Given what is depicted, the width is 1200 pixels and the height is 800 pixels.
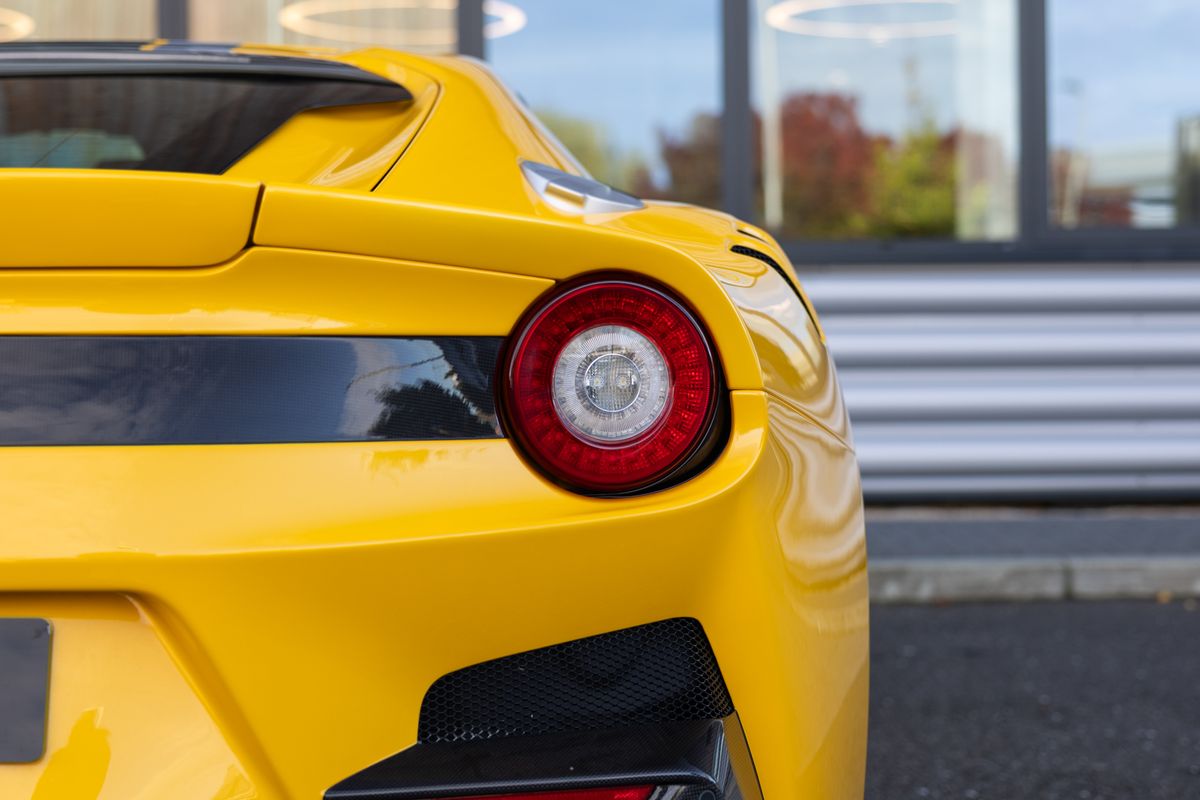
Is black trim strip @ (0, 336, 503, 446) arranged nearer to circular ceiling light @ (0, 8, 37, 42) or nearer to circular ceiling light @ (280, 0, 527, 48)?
circular ceiling light @ (280, 0, 527, 48)

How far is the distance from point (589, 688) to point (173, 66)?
1.18 meters

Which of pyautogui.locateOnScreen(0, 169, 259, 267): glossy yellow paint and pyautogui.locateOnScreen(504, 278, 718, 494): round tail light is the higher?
pyautogui.locateOnScreen(0, 169, 259, 267): glossy yellow paint

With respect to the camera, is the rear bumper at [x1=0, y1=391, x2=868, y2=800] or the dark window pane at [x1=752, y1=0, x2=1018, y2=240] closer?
the rear bumper at [x1=0, y1=391, x2=868, y2=800]

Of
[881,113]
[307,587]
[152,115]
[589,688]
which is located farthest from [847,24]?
[307,587]

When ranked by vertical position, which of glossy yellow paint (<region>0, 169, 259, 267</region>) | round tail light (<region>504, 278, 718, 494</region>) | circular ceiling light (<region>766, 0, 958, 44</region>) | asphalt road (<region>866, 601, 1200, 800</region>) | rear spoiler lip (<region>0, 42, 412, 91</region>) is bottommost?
asphalt road (<region>866, 601, 1200, 800</region>)

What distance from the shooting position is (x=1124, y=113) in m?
6.45

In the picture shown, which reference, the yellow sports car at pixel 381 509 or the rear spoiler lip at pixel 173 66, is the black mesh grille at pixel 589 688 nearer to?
the yellow sports car at pixel 381 509

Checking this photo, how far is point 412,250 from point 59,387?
14.2 inches

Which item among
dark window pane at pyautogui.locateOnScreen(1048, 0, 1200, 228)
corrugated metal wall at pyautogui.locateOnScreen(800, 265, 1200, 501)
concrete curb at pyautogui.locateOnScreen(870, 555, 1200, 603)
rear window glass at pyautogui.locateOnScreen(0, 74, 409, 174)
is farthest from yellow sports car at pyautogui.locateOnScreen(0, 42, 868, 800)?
dark window pane at pyautogui.locateOnScreen(1048, 0, 1200, 228)

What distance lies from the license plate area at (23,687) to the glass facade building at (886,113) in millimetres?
5541

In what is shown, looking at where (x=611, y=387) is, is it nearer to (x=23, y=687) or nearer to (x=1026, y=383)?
(x=23, y=687)

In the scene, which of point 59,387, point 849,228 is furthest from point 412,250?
point 849,228

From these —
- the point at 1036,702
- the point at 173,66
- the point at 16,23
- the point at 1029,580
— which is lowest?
the point at 1029,580

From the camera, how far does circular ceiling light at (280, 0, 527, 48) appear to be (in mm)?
6543
